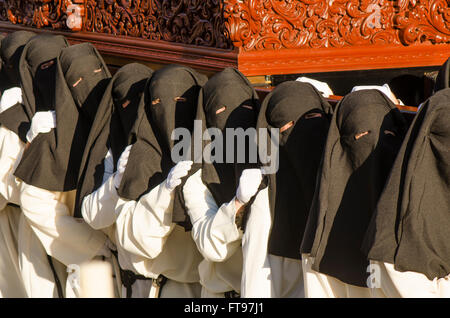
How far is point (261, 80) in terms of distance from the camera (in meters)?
4.20

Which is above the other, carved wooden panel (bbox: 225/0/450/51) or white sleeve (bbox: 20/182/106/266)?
carved wooden panel (bbox: 225/0/450/51)

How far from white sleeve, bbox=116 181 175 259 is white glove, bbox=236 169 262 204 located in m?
0.42

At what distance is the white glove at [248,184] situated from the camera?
2889mm

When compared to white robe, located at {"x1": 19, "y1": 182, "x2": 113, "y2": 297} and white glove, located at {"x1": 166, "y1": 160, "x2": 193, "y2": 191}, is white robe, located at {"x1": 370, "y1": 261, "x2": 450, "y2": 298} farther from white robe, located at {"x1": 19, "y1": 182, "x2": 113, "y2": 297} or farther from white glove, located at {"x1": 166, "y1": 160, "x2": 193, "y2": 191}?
white robe, located at {"x1": 19, "y1": 182, "x2": 113, "y2": 297}

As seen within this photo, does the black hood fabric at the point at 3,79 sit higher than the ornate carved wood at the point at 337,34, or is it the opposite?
the ornate carved wood at the point at 337,34

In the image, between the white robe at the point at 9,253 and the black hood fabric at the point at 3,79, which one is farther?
the black hood fabric at the point at 3,79

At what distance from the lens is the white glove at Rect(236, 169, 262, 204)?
2.89 m

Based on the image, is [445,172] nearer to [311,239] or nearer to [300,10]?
[311,239]

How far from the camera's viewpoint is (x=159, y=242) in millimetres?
Result: 3324

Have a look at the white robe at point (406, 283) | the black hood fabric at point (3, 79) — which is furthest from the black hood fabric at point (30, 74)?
the white robe at point (406, 283)

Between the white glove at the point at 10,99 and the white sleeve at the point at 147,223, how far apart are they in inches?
48.5

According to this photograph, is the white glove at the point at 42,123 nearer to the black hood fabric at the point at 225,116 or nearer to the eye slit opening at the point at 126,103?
the eye slit opening at the point at 126,103

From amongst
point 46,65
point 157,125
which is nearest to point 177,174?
point 157,125

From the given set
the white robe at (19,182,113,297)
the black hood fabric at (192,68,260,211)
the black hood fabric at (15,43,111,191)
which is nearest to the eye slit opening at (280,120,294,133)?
the black hood fabric at (192,68,260,211)
